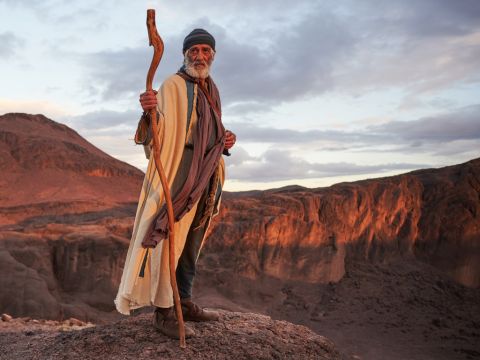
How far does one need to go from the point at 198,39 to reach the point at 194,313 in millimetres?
2185

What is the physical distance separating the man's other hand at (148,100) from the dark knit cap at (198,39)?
0.62 m

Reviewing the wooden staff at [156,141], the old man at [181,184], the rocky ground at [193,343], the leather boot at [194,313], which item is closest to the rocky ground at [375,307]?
the rocky ground at [193,343]

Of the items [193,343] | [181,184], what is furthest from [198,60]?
[193,343]

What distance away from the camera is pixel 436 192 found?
67.5 feet

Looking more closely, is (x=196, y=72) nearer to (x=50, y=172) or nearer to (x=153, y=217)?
(x=153, y=217)

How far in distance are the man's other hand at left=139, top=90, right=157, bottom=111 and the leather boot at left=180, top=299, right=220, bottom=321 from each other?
1.56 m

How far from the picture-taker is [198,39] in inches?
153

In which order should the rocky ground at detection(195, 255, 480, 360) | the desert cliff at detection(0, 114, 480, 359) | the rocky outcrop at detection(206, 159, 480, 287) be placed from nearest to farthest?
the desert cliff at detection(0, 114, 480, 359)
the rocky ground at detection(195, 255, 480, 360)
the rocky outcrop at detection(206, 159, 480, 287)

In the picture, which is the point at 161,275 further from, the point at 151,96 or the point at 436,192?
the point at 436,192

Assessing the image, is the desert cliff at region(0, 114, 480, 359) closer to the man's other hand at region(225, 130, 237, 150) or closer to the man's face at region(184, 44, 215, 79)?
the man's other hand at region(225, 130, 237, 150)

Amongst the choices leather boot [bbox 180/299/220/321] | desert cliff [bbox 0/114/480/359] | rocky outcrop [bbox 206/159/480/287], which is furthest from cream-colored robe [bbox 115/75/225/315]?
rocky outcrop [bbox 206/159/480/287]

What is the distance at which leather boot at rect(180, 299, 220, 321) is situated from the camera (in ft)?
13.5

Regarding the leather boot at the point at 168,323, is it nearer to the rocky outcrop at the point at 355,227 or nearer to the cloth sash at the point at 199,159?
the cloth sash at the point at 199,159

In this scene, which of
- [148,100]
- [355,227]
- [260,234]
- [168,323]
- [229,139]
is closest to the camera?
[148,100]
